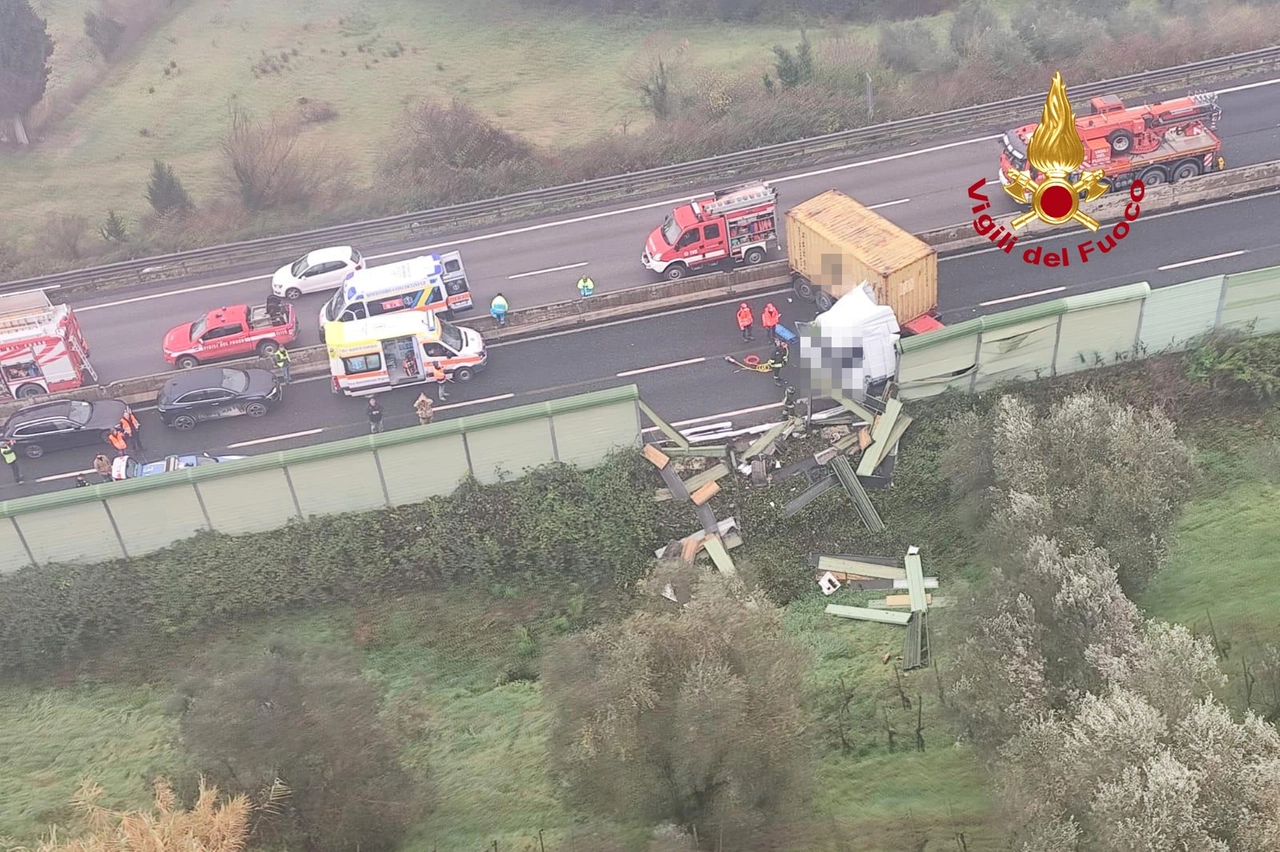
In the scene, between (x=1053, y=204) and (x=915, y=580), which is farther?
(x=1053, y=204)

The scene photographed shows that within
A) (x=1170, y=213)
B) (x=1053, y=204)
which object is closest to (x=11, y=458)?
(x=1053, y=204)

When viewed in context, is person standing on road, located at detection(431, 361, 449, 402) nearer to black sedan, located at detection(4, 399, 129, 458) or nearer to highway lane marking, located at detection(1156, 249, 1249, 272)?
black sedan, located at detection(4, 399, 129, 458)

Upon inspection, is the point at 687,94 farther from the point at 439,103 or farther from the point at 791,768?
the point at 791,768

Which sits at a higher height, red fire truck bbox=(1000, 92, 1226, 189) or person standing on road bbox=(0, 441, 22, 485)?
red fire truck bbox=(1000, 92, 1226, 189)

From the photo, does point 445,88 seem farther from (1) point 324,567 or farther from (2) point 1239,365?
(2) point 1239,365

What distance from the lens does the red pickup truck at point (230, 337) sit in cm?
3152

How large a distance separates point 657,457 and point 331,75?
4217 centimetres

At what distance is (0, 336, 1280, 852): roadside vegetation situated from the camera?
14.6 m

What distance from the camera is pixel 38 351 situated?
99.7 ft

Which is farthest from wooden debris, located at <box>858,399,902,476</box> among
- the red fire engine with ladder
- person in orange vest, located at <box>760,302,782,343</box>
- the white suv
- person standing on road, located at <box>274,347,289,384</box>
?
the red fire engine with ladder

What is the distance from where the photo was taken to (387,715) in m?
21.4

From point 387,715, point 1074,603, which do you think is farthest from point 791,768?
point 387,715

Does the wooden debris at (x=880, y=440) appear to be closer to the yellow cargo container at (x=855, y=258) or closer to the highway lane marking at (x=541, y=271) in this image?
the yellow cargo container at (x=855, y=258)

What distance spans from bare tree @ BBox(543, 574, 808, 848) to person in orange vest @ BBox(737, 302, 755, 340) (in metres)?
13.7
